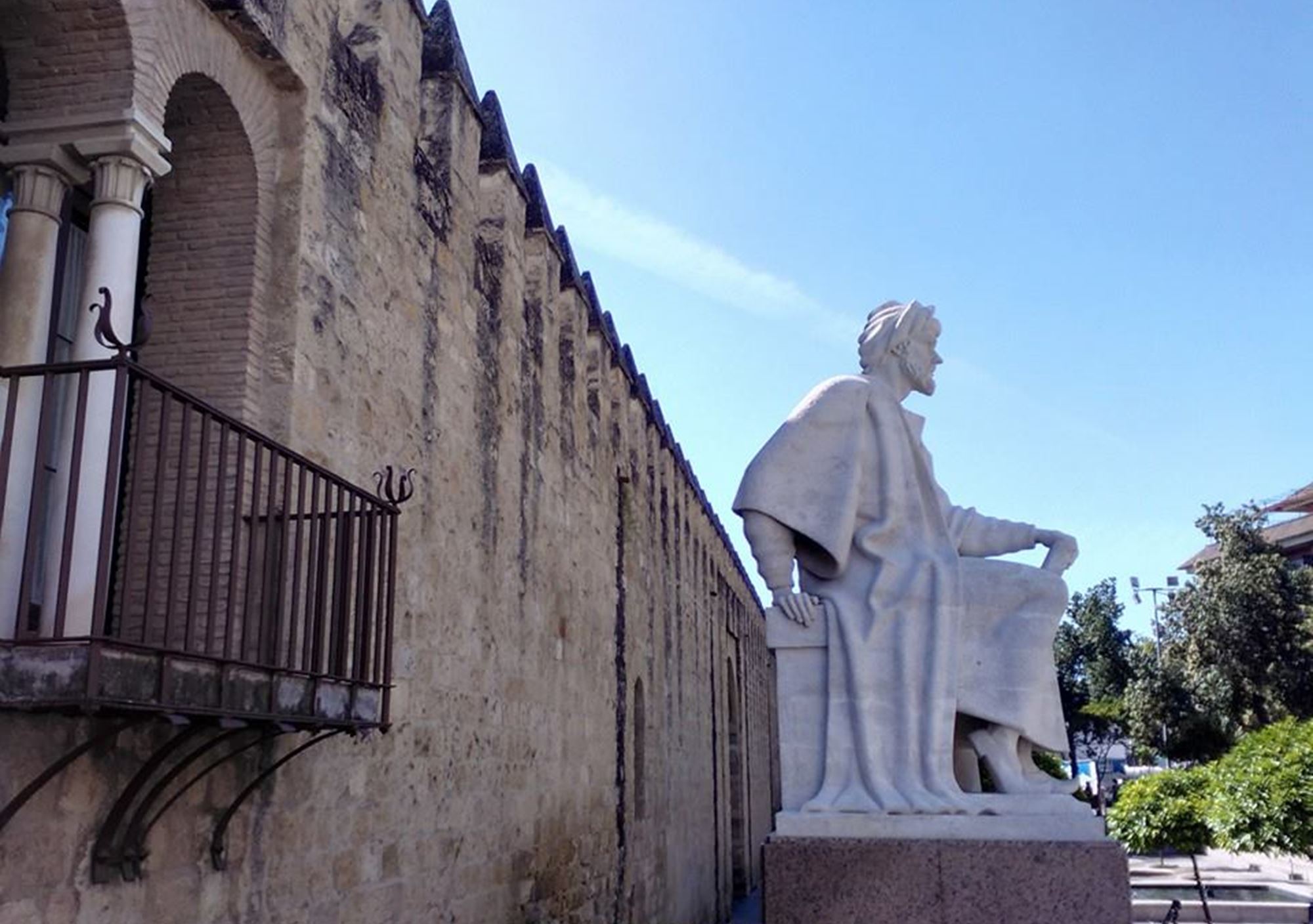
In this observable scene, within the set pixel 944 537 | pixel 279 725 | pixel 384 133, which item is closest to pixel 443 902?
pixel 279 725

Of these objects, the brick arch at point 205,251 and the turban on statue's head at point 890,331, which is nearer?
the brick arch at point 205,251

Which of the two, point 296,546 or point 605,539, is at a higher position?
point 605,539

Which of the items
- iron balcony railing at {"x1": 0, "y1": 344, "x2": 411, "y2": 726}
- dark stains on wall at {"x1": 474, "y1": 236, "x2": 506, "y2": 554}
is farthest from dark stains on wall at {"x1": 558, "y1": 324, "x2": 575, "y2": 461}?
iron balcony railing at {"x1": 0, "y1": 344, "x2": 411, "y2": 726}

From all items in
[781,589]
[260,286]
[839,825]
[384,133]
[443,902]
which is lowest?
[443,902]

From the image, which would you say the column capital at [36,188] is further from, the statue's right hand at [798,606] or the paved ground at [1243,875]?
the paved ground at [1243,875]

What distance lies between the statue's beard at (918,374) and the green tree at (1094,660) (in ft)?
138

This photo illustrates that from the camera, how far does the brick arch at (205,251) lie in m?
4.86

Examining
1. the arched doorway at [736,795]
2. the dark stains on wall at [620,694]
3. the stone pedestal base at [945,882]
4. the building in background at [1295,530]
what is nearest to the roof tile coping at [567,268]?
the dark stains on wall at [620,694]

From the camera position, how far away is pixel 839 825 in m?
4.52

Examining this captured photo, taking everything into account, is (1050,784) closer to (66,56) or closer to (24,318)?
(24,318)

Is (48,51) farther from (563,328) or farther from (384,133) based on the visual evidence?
(563,328)

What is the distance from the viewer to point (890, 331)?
5516 millimetres

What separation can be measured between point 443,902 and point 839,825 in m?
2.73

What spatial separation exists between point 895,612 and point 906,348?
1232 mm
